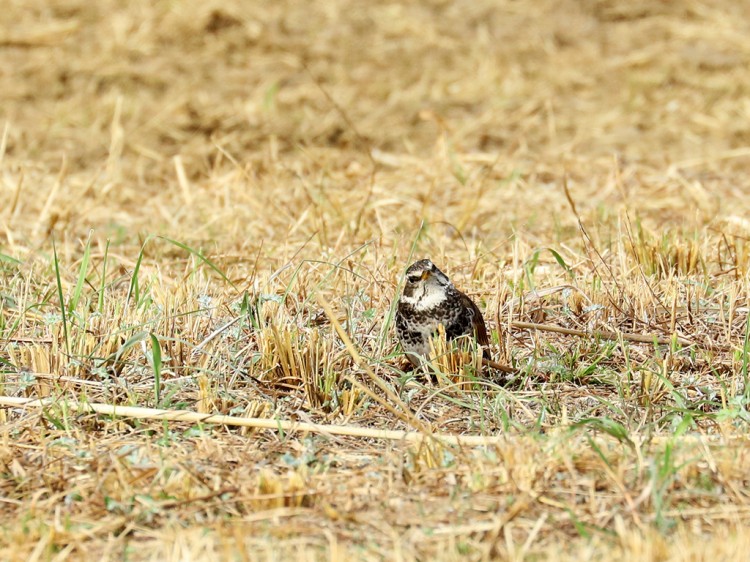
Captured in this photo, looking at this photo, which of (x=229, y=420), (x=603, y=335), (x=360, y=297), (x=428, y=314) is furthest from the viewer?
(x=360, y=297)

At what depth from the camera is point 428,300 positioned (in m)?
3.95

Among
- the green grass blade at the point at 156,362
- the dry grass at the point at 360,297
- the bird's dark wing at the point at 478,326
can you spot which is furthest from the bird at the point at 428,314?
the green grass blade at the point at 156,362

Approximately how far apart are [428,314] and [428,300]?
0.20ft

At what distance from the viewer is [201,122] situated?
8312 millimetres

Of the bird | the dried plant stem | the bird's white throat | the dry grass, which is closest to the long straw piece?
the dry grass

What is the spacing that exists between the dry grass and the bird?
123 millimetres

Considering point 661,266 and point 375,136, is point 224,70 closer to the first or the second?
point 375,136

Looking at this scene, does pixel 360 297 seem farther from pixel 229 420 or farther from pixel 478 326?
pixel 229 420

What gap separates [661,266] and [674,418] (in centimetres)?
145

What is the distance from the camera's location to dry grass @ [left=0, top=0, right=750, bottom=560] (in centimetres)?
302

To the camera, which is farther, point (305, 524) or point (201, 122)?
point (201, 122)

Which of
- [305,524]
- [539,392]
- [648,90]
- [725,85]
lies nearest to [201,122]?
[648,90]

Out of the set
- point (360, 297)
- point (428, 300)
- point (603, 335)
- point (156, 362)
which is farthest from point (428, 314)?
point (156, 362)

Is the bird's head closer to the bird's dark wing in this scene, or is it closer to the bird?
the bird
